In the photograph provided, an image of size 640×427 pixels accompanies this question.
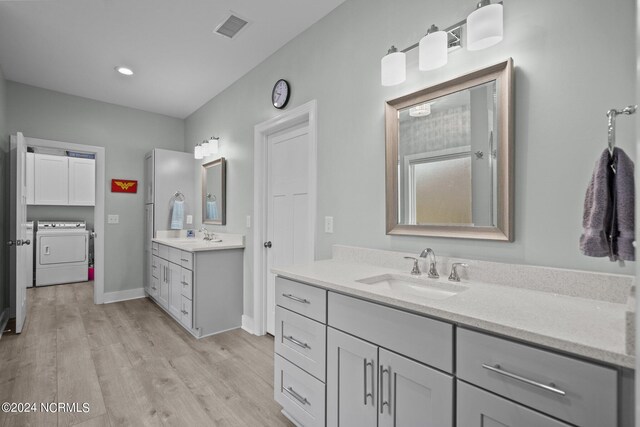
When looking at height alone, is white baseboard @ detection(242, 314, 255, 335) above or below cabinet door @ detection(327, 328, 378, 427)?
below

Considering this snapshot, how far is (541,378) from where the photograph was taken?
820 millimetres

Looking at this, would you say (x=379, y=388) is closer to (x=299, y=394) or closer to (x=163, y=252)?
(x=299, y=394)

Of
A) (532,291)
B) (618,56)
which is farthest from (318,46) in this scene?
(532,291)

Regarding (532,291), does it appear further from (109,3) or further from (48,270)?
(48,270)

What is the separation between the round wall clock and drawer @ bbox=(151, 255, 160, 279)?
247 centimetres

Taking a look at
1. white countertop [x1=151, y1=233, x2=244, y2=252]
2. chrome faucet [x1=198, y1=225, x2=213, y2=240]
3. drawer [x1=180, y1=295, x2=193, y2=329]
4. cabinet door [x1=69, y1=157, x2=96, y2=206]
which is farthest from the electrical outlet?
cabinet door [x1=69, y1=157, x2=96, y2=206]

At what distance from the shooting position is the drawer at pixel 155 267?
12.5ft

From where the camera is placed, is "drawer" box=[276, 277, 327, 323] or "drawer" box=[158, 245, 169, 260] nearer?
"drawer" box=[276, 277, 327, 323]

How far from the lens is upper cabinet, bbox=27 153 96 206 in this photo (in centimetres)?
516

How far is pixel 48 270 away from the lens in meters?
5.12

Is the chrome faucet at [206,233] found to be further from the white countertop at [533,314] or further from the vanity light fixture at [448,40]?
the vanity light fixture at [448,40]

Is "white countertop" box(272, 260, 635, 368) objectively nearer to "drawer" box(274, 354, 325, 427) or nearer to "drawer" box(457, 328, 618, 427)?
Result: "drawer" box(457, 328, 618, 427)

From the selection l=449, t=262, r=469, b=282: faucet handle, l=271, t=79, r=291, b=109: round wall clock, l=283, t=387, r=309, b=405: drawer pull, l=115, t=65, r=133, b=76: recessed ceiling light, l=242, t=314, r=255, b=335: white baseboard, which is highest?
l=115, t=65, r=133, b=76: recessed ceiling light

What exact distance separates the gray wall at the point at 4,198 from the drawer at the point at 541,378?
14.2ft
